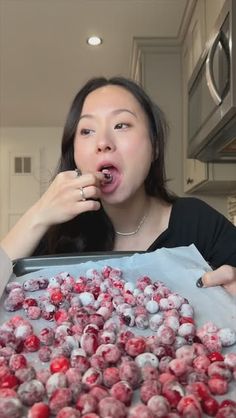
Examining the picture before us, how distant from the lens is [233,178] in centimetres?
243

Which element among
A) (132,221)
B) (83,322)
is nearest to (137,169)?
Result: (132,221)

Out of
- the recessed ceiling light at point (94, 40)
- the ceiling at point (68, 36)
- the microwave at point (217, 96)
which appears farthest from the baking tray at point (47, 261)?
the recessed ceiling light at point (94, 40)

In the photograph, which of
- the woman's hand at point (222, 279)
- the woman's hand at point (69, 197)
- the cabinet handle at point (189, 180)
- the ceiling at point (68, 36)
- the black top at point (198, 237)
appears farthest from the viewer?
the cabinet handle at point (189, 180)

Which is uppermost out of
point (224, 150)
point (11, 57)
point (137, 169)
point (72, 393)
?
point (11, 57)

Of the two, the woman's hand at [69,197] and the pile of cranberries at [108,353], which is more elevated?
the woman's hand at [69,197]

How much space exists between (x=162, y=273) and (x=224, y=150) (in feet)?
4.21

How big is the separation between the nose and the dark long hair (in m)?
0.17

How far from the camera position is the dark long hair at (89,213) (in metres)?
1.11

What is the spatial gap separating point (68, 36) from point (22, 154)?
307 cm

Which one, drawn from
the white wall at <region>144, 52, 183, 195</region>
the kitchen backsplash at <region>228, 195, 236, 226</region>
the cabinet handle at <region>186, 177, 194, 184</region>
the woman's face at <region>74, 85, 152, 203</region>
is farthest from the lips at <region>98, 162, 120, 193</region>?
the white wall at <region>144, 52, 183, 195</region>

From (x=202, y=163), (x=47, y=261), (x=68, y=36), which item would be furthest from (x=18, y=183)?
(x=47, y=261)

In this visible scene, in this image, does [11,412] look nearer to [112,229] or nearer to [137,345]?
[137,345]

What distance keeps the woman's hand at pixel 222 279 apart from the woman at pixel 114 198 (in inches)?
12.1

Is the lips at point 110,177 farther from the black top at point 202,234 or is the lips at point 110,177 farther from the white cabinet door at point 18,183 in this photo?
the white cabinet door at point 18,183
